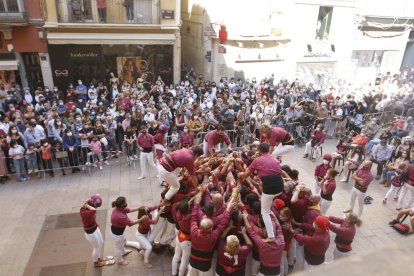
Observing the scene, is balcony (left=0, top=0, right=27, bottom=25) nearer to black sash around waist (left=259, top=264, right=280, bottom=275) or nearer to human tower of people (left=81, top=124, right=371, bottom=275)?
human tower of people (left=81, top=124, right=371, bottom=275)

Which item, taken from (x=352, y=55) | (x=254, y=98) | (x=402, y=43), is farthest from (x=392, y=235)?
(x=402, y=43)

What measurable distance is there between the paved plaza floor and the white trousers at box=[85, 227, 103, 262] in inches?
14.3

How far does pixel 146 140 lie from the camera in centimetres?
1104

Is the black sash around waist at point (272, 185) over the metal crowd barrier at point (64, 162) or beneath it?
over

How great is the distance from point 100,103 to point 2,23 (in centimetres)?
668

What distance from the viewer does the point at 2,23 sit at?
16.0 metres

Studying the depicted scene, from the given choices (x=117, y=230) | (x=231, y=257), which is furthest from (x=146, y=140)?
(x=231, y=257)

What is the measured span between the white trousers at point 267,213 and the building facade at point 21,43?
15.9 meters

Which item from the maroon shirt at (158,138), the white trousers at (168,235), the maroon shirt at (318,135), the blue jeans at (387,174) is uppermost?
the maroon shirt at (158,138)

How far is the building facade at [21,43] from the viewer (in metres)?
16.4

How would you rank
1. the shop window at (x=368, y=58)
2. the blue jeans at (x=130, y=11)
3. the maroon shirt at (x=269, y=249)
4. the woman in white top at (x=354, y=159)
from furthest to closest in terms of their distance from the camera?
1. the shop window at (x=368, y=58)
2. the blue jeans at (x=130, y=11)
3. the woman in white top at (x=354, y=159)
4. the maroon shirt at (x=269, y=249)

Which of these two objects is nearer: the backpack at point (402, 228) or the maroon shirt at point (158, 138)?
the backpack at point (402, 228)

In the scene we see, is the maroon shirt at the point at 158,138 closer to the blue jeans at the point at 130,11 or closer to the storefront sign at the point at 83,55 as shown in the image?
the blue jeans at the point at 130,11

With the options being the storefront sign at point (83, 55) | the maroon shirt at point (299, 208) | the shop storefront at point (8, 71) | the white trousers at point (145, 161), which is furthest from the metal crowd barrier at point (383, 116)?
the shop storefront at point (8, 71)
